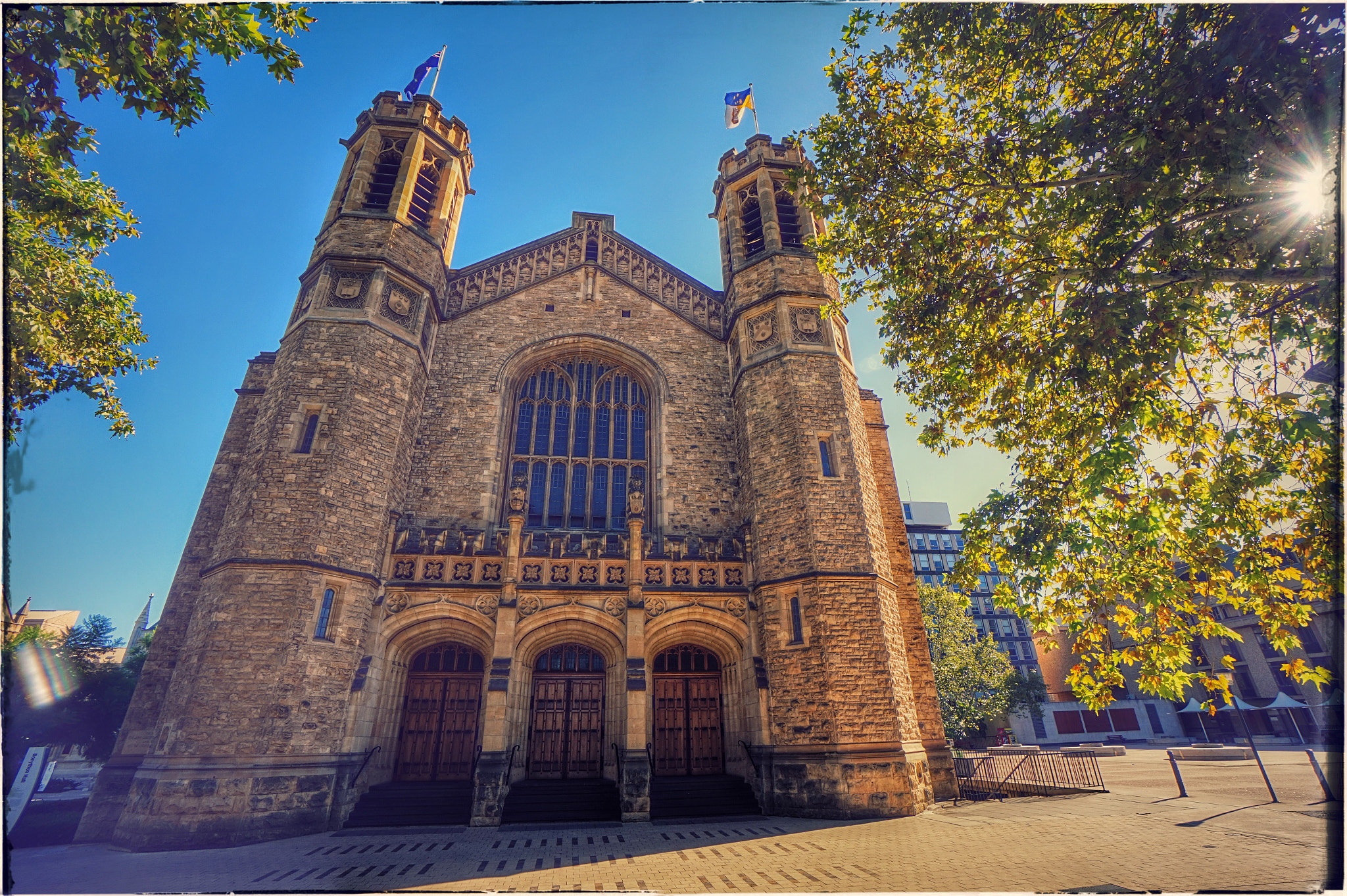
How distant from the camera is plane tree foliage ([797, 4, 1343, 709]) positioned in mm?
5383

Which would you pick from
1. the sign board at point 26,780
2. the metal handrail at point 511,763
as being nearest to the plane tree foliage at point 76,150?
the sign board at point 26,780

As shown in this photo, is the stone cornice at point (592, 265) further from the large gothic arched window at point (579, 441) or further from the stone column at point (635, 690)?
the stone column at point (635, 690)

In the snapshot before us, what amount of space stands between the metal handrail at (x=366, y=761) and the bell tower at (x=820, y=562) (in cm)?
766

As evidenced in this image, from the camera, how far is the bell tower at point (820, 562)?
11.3 m

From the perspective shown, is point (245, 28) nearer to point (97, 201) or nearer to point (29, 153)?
point (29, 153)

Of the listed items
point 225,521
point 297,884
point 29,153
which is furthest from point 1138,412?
point 225,521

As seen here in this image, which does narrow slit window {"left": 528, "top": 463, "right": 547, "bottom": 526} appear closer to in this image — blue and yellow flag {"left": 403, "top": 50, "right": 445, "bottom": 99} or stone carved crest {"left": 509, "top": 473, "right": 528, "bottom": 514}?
stone carved crest {"left": 509, "top": 473, "right": 528, "bottom": 514}

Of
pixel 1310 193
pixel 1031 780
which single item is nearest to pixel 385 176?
pixel 1310 193

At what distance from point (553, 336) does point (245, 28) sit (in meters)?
11.3

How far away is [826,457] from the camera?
14.0 metres

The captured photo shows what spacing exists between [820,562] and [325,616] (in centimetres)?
1000

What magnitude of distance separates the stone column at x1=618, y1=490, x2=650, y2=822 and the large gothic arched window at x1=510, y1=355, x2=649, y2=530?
182 centimetres

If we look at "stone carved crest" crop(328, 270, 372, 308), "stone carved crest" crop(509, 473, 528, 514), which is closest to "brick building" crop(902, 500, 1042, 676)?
"stone carved crest" crop(509, 473, 528, 514)

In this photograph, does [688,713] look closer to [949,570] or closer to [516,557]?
[516,557]
